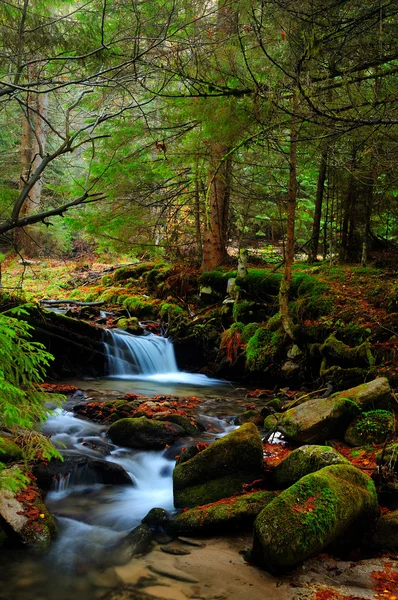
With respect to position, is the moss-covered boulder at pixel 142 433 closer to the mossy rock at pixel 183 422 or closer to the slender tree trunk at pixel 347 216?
the mossy rock at pixel 183 422

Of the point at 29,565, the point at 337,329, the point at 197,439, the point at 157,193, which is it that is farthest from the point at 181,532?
the point at 157,193

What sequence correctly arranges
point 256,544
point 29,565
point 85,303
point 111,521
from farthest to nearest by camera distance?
point 85,303, point 111,521, point 29,565, point 256,544

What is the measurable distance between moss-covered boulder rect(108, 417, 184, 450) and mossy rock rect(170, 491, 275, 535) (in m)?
1.96

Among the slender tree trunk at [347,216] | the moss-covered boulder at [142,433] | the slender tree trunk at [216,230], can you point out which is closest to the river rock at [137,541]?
the moss-covered boulder at [142,433]

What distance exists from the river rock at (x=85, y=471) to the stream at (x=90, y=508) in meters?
0.03

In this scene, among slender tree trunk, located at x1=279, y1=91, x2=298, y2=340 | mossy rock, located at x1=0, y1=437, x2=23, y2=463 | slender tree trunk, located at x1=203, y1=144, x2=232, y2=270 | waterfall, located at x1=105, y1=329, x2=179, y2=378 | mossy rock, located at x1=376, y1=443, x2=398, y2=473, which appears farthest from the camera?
slender tree trunk, located at x1=203, y1=144, x2=232, y2=270

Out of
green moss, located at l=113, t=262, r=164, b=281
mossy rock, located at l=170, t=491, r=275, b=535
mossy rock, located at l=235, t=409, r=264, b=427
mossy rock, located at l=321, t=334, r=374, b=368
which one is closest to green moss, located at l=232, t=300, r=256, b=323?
mossy rock, located at l=321, t=334, r=374, b=368

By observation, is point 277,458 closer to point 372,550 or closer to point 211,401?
point 372,550

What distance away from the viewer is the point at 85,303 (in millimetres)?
13680

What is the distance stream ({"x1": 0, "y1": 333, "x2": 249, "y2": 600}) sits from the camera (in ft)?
11.8

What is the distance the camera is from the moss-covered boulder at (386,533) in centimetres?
359

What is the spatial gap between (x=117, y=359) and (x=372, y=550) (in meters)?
8.26

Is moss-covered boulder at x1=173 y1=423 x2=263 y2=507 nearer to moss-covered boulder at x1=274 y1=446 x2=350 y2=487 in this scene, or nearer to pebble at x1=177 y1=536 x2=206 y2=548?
moss-covered boulder at x1=274 y1=446 x2=350 y2=487

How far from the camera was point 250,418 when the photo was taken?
7180 mm
